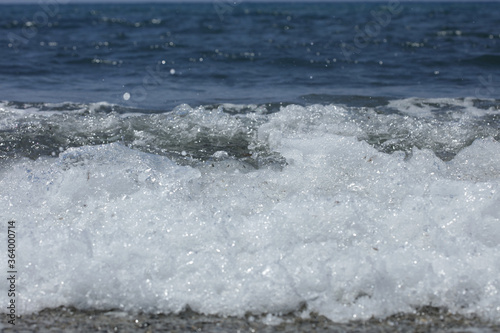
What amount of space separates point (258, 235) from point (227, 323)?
0.56m

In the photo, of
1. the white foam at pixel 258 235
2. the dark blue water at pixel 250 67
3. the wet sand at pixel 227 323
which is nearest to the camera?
the wet sand at pixel 227 323

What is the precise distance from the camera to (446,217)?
9.02 ft

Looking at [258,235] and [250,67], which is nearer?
[258,235]

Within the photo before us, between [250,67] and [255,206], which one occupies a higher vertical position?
[250,67]

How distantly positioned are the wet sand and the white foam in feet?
0.15

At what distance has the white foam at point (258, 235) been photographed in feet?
7.55

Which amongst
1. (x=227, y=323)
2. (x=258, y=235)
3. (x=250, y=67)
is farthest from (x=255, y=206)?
(x=250, y=67)

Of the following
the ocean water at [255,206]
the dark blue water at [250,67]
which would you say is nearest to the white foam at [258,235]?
the ocean water at [255,206]

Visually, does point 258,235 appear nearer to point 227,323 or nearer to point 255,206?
point 255,206

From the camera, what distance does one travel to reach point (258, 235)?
8.68 ft

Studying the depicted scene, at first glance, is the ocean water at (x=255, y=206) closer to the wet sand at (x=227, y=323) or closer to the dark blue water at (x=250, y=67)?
the wet sand at (x=227, y=323)

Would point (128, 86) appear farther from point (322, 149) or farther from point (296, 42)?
point (296, 42)

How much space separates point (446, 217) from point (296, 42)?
1051 cm

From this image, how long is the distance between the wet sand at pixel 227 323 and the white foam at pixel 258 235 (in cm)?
5
